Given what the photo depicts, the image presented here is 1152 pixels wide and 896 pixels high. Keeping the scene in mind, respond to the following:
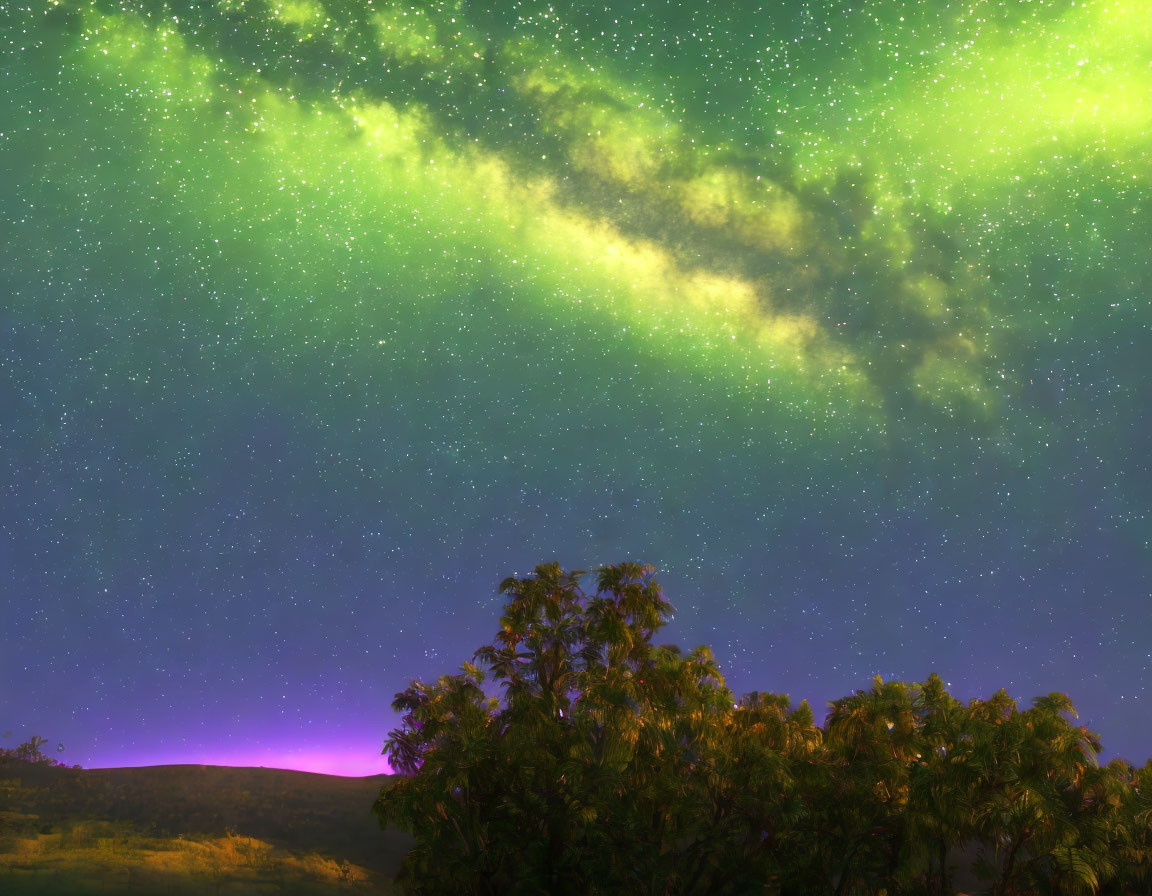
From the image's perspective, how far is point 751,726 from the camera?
2530 cm

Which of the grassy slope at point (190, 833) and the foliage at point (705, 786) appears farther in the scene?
the grassy slope at point (190, 833)

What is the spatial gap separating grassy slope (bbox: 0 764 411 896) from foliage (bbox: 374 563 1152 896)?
32.2 feet

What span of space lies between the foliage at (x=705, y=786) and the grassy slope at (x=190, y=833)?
9814mm

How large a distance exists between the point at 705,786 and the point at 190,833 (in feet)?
96.4

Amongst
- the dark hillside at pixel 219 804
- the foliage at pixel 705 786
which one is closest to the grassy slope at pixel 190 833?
the dark hillside at pixel 219 804

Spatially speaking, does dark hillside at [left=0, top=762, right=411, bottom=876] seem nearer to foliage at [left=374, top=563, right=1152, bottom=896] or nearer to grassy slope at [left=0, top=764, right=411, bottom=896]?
grassy slope at [left=0, top=764, right=411, bottom=896]

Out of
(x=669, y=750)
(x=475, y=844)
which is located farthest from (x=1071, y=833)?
(x=475, y=844)

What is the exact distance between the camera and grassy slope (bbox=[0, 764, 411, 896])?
28.2m

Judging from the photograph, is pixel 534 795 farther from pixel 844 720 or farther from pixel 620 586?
pixel 844 720

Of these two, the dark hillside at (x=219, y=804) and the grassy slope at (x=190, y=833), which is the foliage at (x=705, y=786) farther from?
the dark hillside at (x=219, y=804)

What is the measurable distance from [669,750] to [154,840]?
25.1m

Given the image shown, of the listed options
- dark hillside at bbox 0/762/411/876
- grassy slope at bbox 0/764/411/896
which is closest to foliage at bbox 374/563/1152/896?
grassy slope at bbox 0/764/411/896

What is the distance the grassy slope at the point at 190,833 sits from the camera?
2825cm

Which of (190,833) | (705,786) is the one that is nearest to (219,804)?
(190,833)
